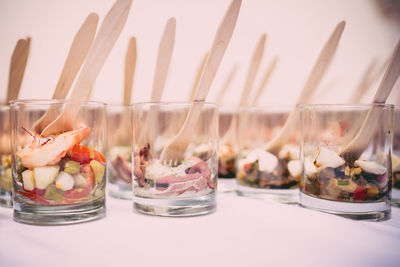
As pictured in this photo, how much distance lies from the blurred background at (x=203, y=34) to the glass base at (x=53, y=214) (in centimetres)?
67

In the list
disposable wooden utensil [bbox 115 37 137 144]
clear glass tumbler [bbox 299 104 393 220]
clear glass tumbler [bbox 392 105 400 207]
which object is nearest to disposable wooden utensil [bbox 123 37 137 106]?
disposable wooden utensil [bbox 115 37 137 144]

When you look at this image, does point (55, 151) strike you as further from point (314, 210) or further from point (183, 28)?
point (183, 28)

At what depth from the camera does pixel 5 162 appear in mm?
581

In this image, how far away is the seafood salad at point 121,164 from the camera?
0.64 meters

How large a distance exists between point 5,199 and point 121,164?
190 millimetres

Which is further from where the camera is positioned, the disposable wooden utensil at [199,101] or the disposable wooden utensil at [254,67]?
the disposable wooden utensil at [254,67]

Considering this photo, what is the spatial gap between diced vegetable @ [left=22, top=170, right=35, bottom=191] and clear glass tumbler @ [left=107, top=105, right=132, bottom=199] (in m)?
0.21

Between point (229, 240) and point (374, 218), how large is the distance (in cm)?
21

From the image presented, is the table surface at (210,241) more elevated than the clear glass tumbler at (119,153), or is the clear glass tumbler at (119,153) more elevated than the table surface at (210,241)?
the clear glass tumbler at (119,153)

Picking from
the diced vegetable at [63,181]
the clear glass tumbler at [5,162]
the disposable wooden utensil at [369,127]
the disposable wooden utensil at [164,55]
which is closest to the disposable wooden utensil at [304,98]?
the disposable wooden utensil at [369,127]

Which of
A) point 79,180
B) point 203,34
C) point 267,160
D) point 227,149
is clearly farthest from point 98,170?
point 203,34

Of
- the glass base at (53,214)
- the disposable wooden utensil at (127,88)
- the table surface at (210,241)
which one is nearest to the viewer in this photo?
the table surface at (210,241)

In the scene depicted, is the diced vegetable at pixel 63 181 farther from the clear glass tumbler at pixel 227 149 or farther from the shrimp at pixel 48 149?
the clear glass tumbler at pixel 227 149

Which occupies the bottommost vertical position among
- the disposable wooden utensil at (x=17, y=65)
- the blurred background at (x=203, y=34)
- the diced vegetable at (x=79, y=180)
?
the diced vegetable at (x=79, y=180)
